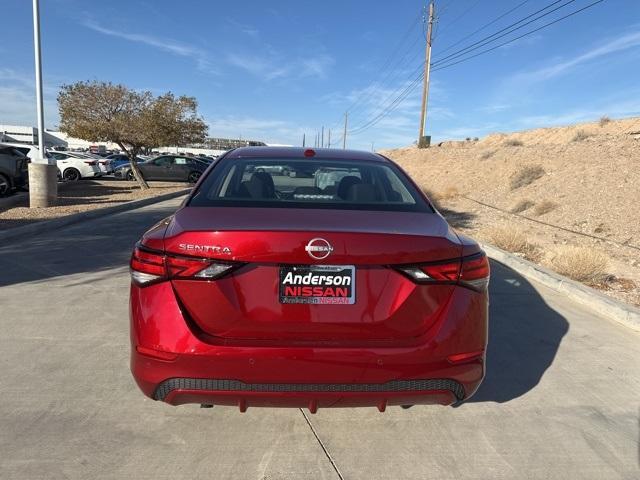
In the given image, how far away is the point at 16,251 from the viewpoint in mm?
7680

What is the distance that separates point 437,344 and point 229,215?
120cm

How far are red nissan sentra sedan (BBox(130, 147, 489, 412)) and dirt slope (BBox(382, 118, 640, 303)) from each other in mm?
4892

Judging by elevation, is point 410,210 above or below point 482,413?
above

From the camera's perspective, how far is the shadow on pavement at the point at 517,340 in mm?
3746

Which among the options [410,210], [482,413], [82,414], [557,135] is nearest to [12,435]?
[82,414]

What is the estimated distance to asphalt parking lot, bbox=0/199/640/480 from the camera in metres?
2.75

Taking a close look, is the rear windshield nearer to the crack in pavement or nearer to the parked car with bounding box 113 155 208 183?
the crack in pavement

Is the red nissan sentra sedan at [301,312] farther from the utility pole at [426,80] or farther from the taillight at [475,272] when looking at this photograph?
the utility pole at [426,80]

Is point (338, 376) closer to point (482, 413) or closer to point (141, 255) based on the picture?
point (141, 255)

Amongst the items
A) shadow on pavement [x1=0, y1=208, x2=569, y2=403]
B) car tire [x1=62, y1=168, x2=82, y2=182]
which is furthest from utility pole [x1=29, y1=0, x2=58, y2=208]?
car tire [x1=62, y1=168, x2=82, y2=182]

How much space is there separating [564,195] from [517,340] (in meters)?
12.2

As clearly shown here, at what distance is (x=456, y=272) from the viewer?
2562 millimetres

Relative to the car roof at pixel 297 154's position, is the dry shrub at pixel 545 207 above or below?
below

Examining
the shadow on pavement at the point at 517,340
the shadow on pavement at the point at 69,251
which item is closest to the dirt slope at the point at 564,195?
the shadow on pavement at the point at 517,340
